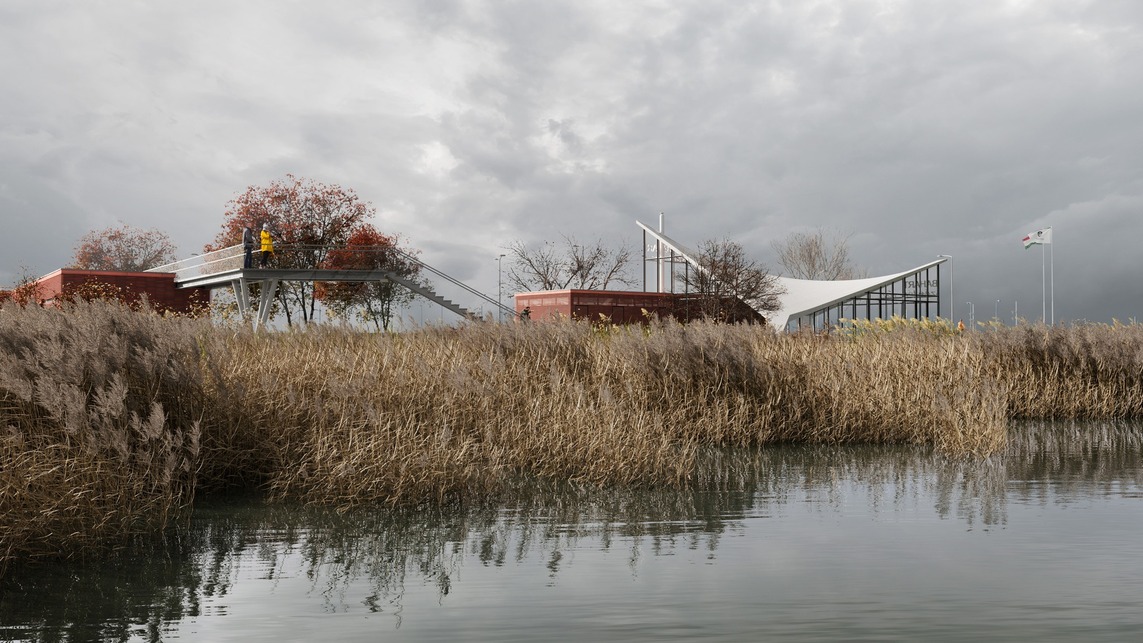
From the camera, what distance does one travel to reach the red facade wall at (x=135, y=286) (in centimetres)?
3828

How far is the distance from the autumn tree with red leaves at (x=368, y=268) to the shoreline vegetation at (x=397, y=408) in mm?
24921

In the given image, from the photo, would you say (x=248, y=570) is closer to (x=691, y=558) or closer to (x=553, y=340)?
(x=691, y=558)

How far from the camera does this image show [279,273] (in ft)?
116

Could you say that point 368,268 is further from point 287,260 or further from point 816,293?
point 816,293

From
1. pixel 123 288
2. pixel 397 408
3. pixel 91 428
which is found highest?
pixel 123 288

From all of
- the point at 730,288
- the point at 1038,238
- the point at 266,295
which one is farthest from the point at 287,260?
the point at 1038,238

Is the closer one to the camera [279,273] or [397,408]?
[397,408]

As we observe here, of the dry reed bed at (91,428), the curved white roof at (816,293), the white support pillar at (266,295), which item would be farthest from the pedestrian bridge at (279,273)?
the dry reed bed at (91,428)

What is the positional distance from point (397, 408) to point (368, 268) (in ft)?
92.6

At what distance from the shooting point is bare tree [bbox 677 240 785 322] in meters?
43.4

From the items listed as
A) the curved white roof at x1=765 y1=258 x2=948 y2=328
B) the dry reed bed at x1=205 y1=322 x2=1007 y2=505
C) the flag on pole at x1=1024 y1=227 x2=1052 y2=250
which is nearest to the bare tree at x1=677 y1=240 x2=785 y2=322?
the curved white roof at x1=765 y1=258 x2=948 y2=328

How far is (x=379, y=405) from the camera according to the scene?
887 cm

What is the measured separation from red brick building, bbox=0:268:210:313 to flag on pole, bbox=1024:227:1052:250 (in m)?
37.1

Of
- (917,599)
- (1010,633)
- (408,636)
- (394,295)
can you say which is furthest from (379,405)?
(394,295)
